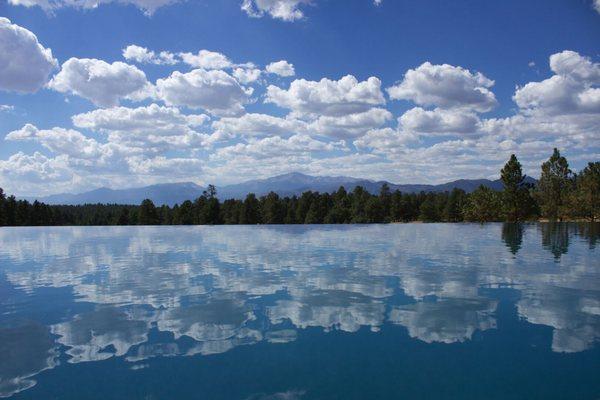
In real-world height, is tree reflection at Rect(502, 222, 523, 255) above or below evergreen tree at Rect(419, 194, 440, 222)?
below

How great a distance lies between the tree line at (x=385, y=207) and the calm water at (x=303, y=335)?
372ft

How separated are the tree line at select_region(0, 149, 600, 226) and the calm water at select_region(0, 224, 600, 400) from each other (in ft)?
372

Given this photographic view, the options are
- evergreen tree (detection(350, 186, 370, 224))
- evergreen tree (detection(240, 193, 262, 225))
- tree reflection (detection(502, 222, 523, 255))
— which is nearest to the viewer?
tree reflection (detection(502, 222, 523, 255))

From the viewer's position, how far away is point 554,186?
12738cm

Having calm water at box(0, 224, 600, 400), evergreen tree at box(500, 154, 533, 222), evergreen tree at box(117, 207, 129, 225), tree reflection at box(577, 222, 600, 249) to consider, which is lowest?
tree reflection at box(577, 222, 600, 249)

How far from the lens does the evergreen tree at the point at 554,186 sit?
126188 millimetres

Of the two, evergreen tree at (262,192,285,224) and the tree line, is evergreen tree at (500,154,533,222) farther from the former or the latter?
evergreen tree at (262,192,285,224)

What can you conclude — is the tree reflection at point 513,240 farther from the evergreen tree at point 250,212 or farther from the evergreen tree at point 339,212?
the evergreen tree at point 250,212

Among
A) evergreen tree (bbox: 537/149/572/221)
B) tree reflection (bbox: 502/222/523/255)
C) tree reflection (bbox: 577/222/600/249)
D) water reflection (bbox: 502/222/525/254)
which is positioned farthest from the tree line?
tree reflection (bbox: 502/222/523/255)

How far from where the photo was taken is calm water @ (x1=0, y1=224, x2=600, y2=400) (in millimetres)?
9430

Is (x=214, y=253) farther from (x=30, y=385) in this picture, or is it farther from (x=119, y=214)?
(x=119, y=214)

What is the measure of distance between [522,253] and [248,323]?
2853 centimetres

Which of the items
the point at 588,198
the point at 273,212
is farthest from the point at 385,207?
the point at 588,198

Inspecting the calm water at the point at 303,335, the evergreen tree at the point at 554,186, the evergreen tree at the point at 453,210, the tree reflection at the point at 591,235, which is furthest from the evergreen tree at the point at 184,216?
the calm water at the point at 303,335
